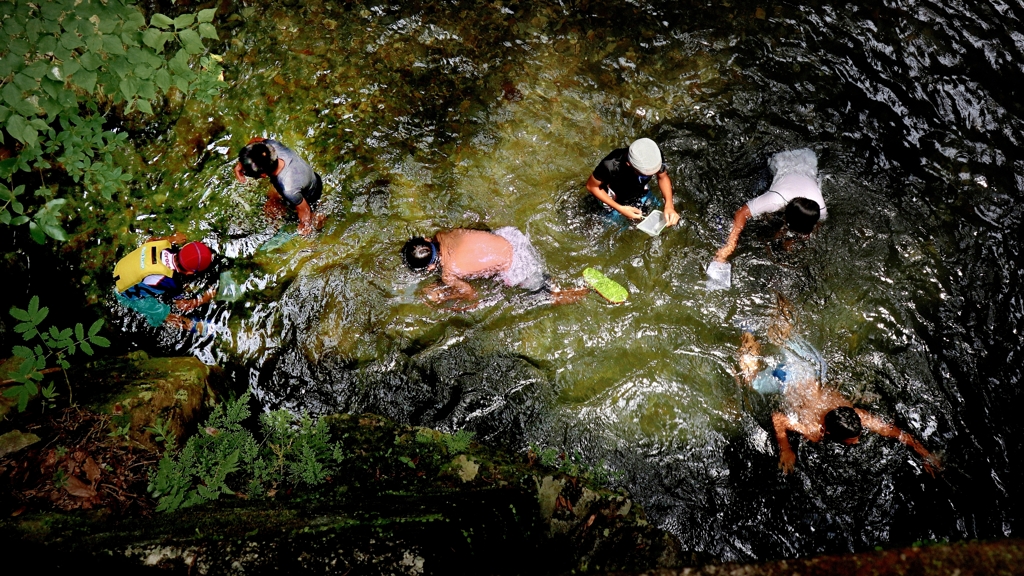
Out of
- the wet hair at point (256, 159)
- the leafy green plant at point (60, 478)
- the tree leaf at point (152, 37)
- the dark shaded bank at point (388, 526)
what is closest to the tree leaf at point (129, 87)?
the tree leaf at point (152, 37)

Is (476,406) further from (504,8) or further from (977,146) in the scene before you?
(977,146)

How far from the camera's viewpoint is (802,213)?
Result: 4.78 meters

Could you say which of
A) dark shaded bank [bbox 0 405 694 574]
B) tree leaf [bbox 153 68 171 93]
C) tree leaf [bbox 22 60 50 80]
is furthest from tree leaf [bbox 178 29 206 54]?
dark shaded bank [bbox 0 405 694 574]

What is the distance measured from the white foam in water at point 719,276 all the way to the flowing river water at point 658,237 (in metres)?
0.16

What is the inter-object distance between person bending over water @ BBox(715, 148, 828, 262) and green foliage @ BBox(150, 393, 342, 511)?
182 inches

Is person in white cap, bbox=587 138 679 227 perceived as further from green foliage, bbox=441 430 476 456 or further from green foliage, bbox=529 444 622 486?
green foliage, bbox=441 430 476 456

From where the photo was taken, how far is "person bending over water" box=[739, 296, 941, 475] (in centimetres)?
492

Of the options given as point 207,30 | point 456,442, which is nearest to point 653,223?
point 456,442

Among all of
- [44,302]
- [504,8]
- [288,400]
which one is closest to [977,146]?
[504,8]

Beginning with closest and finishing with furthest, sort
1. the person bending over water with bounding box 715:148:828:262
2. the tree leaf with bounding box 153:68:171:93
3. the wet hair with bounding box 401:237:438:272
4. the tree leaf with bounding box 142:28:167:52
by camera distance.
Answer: the tree leaf with bounding box 142:28:167:52 < the tree leaf with bounding box 153:68:171:93 < the wet hair with bounding box 401:237:438:272 < the person bending over water with bounding box 715:148:828:262

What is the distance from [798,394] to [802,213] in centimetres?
189

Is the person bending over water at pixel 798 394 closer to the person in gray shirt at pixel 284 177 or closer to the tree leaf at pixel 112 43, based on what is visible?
the person in gray shirt at pixel 284 177

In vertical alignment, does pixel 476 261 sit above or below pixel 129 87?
below

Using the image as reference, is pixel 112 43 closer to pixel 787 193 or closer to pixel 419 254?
pixel 419 254
